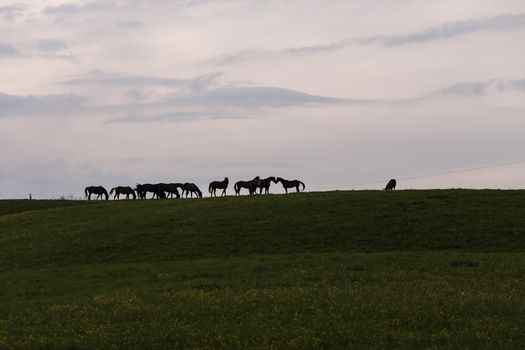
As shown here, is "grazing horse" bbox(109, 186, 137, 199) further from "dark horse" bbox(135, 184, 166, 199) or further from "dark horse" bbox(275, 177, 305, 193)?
"dark horse" bbox(275, 177, 305, 193)

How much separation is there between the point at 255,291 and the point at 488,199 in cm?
2780

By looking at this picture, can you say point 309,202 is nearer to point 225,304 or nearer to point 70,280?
point 70,280

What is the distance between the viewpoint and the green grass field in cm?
1997

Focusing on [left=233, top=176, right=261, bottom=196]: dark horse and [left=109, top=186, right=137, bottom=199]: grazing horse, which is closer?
[left=233, top=176, right=261, bottom=196]: dark horse

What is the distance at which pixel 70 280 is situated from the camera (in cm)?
3303

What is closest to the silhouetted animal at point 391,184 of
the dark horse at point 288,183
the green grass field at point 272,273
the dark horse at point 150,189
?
the dark horse at point 288,183

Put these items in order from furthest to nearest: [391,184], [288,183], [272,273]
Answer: [288,183] < [391,184] < [272,273]

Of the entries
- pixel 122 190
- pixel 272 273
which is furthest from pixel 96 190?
pixel 272 273

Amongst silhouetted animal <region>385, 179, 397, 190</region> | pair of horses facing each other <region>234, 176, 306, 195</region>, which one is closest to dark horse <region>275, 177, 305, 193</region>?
pair of horses facing each other <region>234, 176, 306, 195</region>

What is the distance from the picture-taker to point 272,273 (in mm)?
31297

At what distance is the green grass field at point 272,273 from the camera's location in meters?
20.0

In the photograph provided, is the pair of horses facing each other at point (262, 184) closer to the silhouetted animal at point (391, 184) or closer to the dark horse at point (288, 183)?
the dark horse at point (288, 183)

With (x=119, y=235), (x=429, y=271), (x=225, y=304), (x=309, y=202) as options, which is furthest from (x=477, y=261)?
(x=119, y=235)

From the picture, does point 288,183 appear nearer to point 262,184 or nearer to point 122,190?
point 262,184
